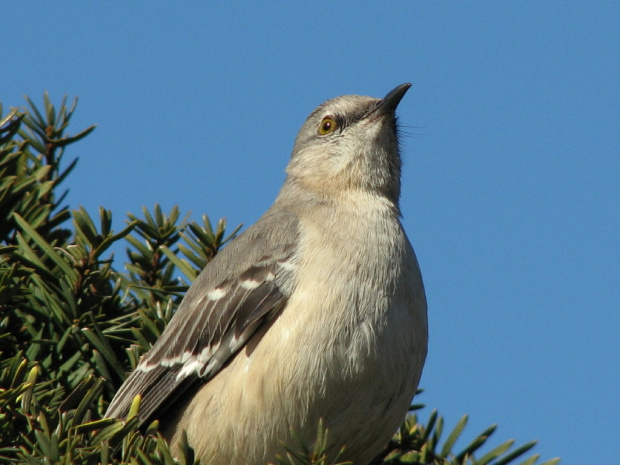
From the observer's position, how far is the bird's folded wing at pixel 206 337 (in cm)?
473

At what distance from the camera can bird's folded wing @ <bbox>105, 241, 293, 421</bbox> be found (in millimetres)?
4730

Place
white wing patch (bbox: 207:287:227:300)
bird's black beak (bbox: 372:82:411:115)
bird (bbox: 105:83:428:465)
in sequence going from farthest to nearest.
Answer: bird's black beak (bbox: 372:82:411:115) → white wing patch (bbox: 207:287:227:300) → bird (bbox: 105:83:428:465)

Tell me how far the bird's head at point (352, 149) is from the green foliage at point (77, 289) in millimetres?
936

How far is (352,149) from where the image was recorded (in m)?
6.17

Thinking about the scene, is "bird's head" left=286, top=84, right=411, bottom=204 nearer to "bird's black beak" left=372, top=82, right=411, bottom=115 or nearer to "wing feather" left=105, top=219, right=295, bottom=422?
"bird's black beak" left=372, top=82, right=411, bottom=115

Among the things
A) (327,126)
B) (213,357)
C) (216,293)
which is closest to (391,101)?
→ (327,126)

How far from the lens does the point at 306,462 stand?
3.28 metres

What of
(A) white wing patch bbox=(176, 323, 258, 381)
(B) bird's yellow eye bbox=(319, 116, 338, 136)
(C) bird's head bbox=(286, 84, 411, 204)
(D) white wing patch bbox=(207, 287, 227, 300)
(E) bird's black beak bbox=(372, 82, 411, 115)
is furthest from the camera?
(B) bird's yellow eye bbox=(319, 116, 338, 136)

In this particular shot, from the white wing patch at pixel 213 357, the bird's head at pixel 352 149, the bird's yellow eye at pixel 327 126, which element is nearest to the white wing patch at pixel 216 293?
the white wing patch at pixel 213 357

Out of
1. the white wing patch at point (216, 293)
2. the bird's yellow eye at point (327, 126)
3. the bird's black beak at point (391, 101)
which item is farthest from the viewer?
the bird's yellow eye at point (327, 126)

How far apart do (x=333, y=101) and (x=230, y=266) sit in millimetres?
2011

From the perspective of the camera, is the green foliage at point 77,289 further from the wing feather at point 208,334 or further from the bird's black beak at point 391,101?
the bird's black beak at point 391,101

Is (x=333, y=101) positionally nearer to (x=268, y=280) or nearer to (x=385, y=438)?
(x=268, y=280)

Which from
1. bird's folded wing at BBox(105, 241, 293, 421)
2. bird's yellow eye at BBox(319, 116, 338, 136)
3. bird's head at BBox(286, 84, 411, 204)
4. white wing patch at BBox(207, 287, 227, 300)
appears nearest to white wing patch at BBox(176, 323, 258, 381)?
bird's folded wing at BBox(105, 241, 293, 421)
